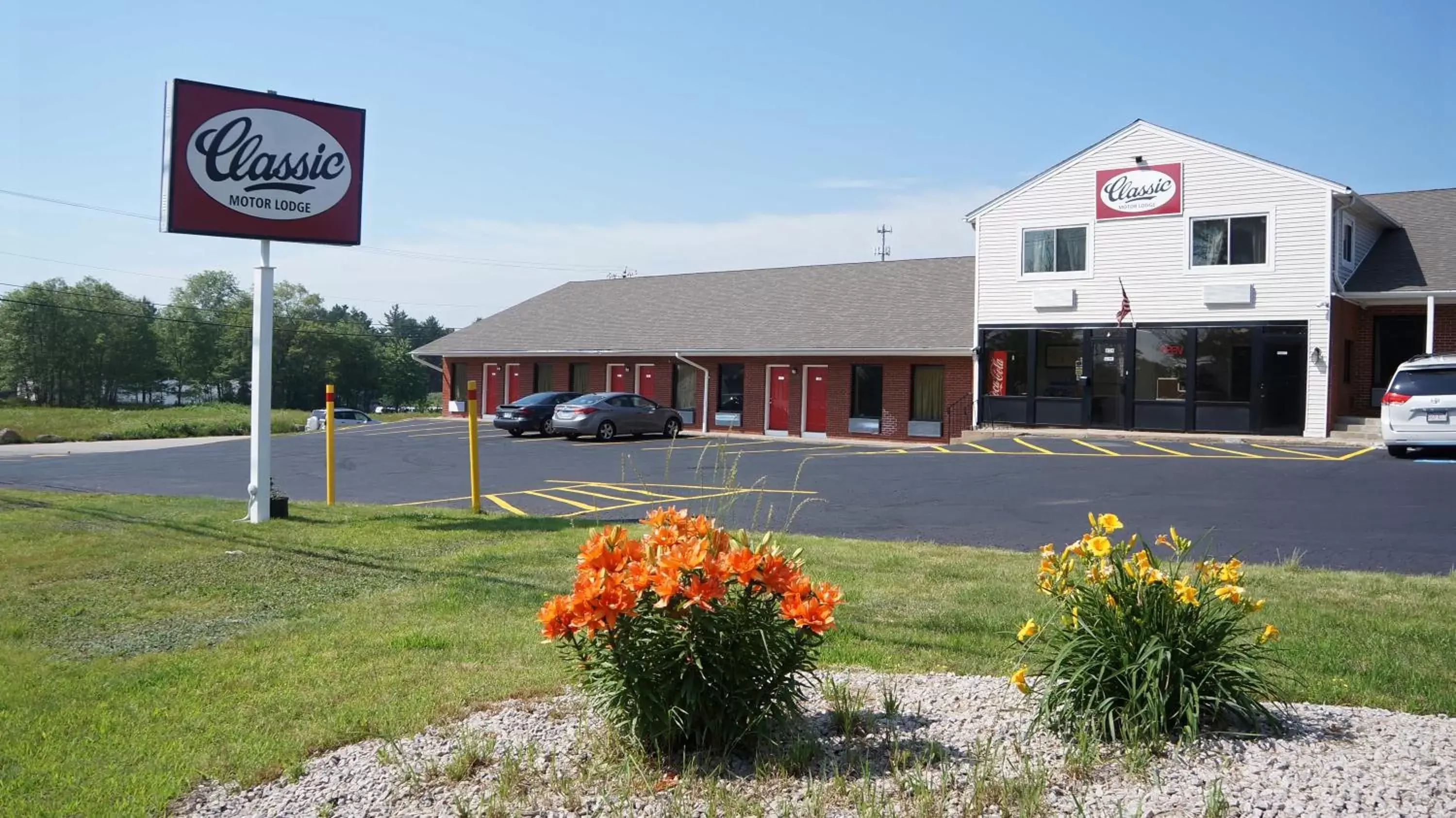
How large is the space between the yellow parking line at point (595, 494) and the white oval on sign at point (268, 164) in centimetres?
599

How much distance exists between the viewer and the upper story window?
92.4 feet

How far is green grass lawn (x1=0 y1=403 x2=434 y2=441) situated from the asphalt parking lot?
1407 cm

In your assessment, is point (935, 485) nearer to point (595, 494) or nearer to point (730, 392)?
point (595, 494)

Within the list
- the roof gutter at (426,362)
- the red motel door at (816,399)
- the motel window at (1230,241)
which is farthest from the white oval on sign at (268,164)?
the roof gutter at (426,362)

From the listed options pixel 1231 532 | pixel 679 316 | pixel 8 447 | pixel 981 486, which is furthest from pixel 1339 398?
pixel 8 447

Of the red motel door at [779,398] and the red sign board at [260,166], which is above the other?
the red sign board at [260,166]

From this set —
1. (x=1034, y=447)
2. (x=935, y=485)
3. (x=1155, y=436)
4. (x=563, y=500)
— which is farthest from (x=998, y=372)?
(x=563, y=500)

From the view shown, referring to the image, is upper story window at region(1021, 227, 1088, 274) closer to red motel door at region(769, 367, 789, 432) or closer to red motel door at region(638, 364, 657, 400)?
red motel door at region(769, 367, 789, 432)

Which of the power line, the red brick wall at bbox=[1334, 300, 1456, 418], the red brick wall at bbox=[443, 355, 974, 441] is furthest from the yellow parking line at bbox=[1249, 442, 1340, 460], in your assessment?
the power line

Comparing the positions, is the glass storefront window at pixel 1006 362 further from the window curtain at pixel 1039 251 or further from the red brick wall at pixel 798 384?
the window curtain at pixel 1039 251

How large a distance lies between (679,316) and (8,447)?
22049 mm

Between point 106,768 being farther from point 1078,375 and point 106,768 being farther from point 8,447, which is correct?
point 8,447

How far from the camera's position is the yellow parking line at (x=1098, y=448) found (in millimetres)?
22031

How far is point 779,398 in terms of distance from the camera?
3569 centimetres
